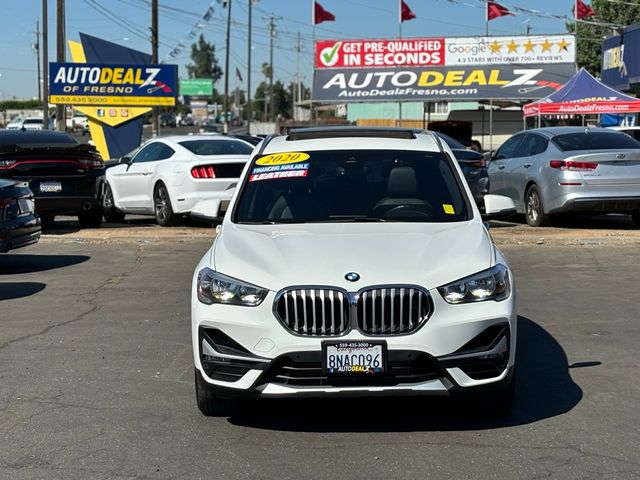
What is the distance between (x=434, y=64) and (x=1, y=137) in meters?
28.5

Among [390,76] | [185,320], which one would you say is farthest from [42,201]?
[390,76]

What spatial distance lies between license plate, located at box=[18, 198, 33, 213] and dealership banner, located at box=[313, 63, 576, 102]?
29296mm

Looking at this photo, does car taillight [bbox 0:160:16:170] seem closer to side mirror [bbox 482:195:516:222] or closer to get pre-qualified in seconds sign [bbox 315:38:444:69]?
side mirror [bbox 482:195:516:222]

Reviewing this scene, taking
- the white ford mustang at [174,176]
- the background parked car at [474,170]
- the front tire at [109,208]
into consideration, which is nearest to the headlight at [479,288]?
the white ford mustang at [174,176]

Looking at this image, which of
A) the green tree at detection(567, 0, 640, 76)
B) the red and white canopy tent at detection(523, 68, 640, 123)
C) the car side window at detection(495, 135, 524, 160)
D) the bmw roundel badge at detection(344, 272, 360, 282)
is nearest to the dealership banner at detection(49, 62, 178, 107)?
the red and white canopy tent at detection(523, 68, 640, 123)

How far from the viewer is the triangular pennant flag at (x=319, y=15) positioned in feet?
151

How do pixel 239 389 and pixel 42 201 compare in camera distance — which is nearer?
pixel 239 389

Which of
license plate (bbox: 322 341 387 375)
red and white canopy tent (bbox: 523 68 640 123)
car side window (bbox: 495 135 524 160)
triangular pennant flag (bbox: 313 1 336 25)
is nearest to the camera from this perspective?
license plate (bbox: 322 341 387 375)

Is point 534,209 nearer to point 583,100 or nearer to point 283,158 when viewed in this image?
point 283,158

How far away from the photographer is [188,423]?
5781 millimetres

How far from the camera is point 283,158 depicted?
701 centimetres

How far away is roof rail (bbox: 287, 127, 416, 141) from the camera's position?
293 inches

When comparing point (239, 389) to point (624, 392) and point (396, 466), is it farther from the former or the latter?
point (624, 392)

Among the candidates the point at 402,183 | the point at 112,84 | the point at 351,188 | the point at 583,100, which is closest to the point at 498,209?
the point at 402,183
